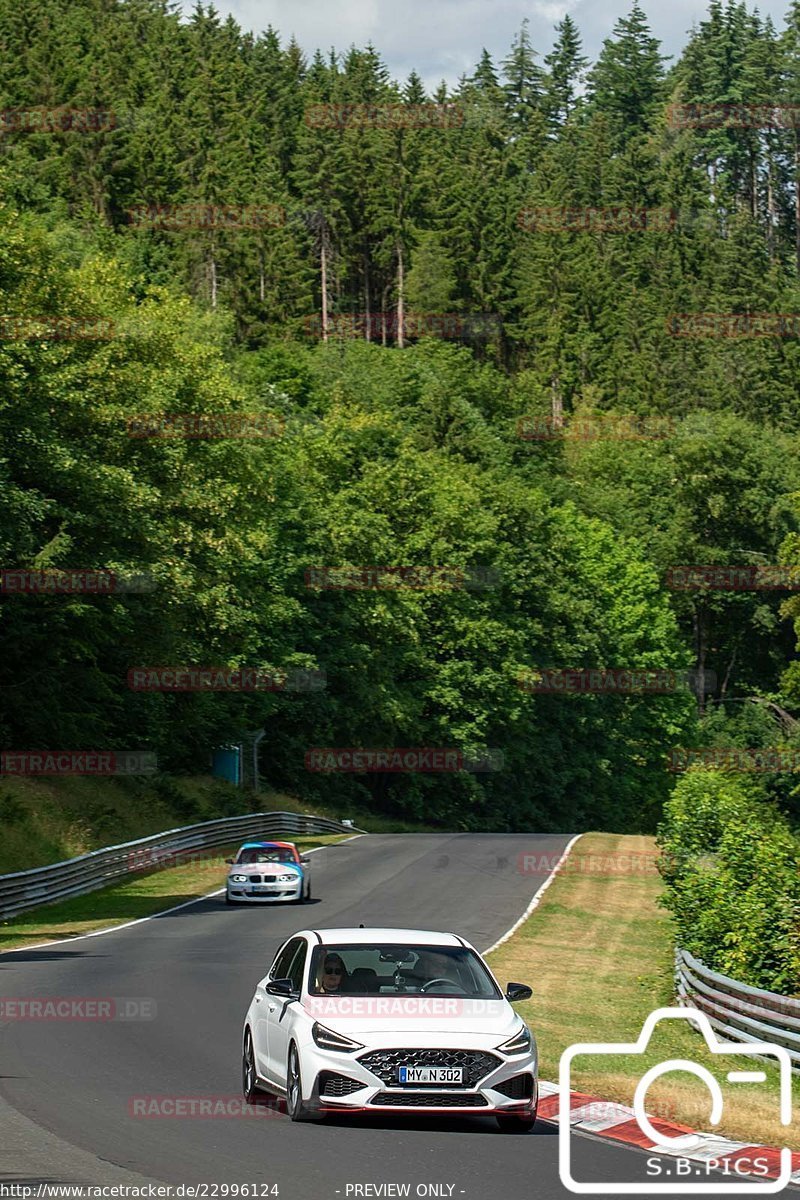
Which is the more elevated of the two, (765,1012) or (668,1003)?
(765,1012)

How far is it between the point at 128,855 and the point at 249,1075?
1244 inches

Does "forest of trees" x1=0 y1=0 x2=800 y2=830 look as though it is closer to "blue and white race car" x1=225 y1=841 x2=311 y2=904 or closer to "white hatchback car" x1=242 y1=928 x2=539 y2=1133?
"blue and white race car" x1=225 y1=841 x2=311 y2=904

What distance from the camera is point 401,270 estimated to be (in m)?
148

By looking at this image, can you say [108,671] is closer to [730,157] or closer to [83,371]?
[83,371]

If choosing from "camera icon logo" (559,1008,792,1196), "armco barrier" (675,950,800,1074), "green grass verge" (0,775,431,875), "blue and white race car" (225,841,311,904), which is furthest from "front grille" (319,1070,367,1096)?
"green grass verge" (0,775,431,875)

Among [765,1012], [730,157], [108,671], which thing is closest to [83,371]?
[108,671]

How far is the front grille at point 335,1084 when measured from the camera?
11758 millimetres

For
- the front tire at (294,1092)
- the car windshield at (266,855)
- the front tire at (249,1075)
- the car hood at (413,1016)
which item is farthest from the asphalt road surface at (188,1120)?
the car windshield at (266,855)

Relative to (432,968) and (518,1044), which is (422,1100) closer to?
(518,1044)

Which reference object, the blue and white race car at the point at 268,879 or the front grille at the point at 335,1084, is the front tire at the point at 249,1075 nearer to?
the front grille at the point at 335,1084

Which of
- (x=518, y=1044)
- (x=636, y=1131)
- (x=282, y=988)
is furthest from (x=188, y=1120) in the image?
(x=636, y=1131)

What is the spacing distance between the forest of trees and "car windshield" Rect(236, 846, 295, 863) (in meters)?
7.88

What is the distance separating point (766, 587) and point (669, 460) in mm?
11342

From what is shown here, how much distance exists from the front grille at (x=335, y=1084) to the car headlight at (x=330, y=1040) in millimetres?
177
